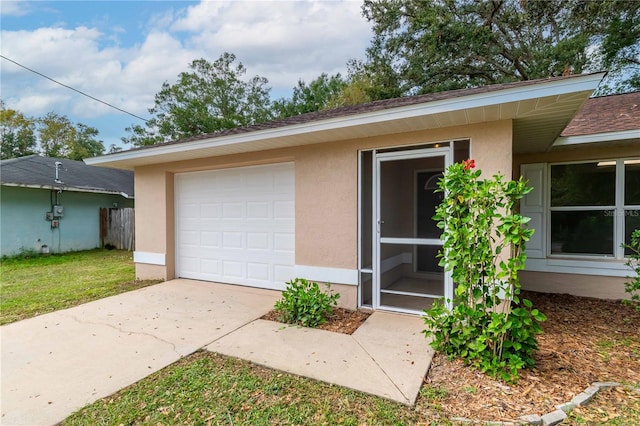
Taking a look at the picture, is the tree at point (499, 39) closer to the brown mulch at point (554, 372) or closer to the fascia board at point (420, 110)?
the fascia board at point (420, 110)

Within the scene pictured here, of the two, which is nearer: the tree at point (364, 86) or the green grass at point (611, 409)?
the green grass at point (611, 409)

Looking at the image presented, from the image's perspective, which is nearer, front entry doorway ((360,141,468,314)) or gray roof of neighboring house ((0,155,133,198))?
front entry doorway ((360,141,468,314))

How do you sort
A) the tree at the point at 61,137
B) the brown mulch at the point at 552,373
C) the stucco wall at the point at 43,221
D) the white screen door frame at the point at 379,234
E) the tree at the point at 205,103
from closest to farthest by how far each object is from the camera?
the brown mulch at the point at 552,373, the white screen door frame at the point at 379,234, the stucco wall at the point at 43,221, the tree at the point at 205,103, the tree at the point at 61,137

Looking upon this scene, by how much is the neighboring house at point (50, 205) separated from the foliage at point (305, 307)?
10396 millimetres

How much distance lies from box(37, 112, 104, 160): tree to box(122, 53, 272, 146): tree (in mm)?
9518

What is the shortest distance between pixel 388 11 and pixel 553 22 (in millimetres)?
6276

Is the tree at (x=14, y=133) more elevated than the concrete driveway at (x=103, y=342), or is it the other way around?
the tree at (x=14, y=133)

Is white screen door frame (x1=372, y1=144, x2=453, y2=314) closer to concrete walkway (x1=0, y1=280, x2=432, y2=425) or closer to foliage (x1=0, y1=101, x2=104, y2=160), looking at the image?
concrete walkway (x1=0, y1=280, x2=432, y2=425)

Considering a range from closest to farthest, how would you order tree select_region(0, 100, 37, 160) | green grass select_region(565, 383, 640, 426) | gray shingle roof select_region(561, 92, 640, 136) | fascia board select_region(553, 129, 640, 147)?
green grass select_region(565, 383, 640, 426), fascia board select_region(553, 129, 640, 147), gray shingle roof select_region(561, 92, 640, 136), tree select_region(0, 100, 37, 160)

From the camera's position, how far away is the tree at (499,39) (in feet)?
34.8

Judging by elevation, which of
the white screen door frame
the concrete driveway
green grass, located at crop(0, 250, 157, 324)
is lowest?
green grass, located at crop(0, 250, 157, 324)

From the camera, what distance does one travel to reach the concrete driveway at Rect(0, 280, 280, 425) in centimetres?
244

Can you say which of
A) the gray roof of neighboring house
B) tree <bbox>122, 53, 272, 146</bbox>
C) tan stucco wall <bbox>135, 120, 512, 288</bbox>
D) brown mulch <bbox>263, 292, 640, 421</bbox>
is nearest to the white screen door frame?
tan stucco wall <bbox>135, 120, 512, 288</bbox>

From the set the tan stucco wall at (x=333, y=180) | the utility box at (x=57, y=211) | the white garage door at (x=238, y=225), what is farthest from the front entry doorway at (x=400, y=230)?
the utility box at (x=57, y=211)
